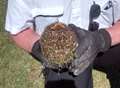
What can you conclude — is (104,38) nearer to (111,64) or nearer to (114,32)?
(114,32)

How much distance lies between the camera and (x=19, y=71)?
3.65 m

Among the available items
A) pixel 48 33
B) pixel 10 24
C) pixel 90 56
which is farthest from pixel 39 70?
pixel 48 33

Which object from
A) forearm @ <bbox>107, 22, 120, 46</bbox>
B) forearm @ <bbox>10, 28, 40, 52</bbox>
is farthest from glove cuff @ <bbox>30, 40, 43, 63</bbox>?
forearm @ <bbox>107, 22, 120, 46</bbox>

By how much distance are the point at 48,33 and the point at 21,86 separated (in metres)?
1.40

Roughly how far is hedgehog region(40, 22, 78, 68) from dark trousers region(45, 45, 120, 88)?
618 mm

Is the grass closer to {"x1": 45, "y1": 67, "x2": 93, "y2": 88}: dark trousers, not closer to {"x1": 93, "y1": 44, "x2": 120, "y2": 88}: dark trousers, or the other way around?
{"x1": 93, "y1": 44, "x2": 120, "y2": 88}: dark trousers

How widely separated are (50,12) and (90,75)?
60 centimetres

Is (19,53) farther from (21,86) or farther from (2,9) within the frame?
(2,9)

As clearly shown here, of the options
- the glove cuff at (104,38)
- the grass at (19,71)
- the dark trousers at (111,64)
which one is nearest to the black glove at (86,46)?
the glove cuff at (104,38)

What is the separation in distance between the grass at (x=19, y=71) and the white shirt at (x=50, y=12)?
721mm

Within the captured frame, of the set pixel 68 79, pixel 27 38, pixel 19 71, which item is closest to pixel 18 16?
pixel 27 38

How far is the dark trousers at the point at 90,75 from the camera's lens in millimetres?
2967

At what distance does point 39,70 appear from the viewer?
3.65 m

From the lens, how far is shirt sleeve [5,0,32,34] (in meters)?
2.75
